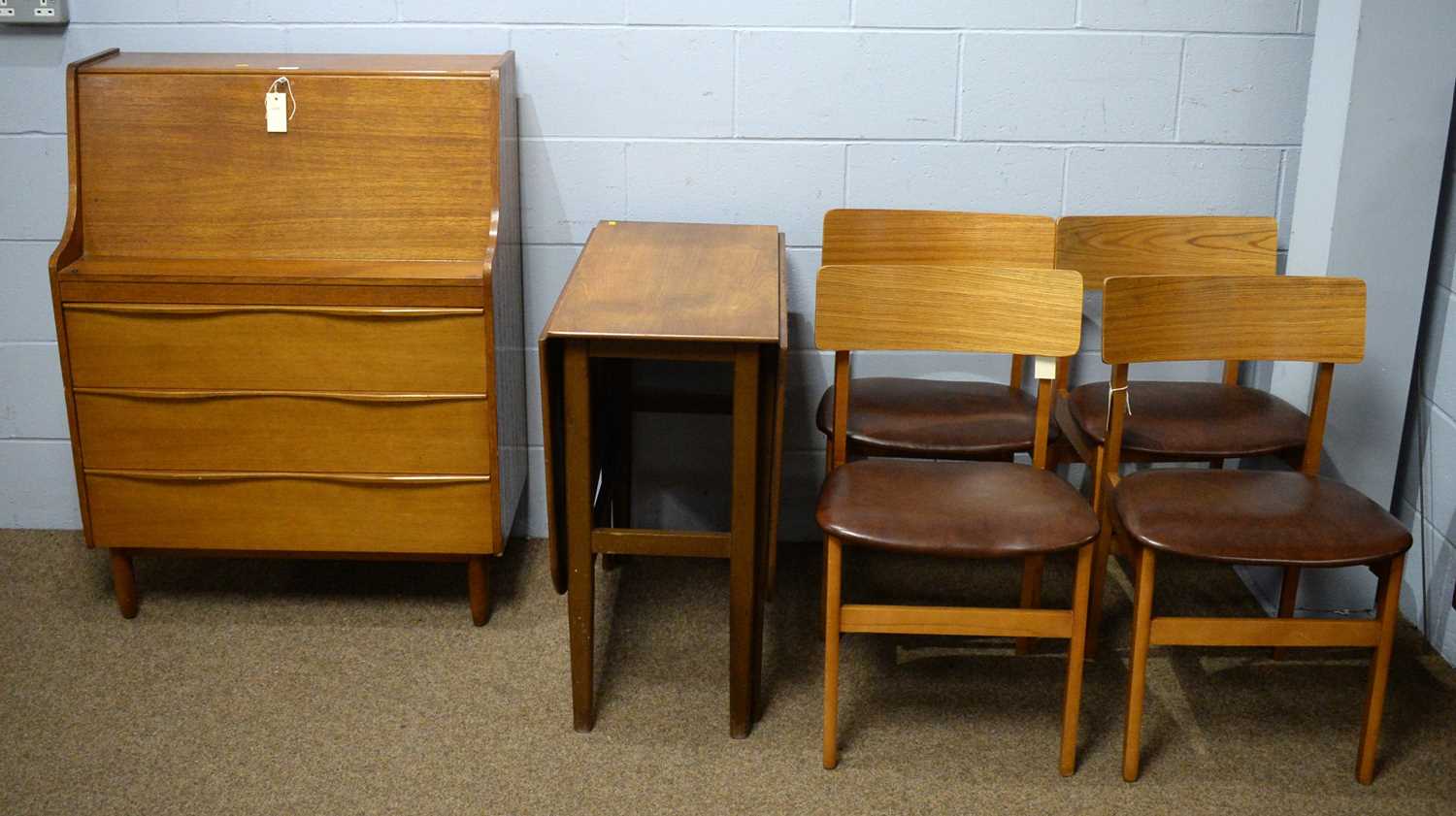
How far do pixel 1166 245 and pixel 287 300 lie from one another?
183cm

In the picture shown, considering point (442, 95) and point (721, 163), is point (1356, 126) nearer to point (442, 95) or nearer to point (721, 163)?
point (721, 163)

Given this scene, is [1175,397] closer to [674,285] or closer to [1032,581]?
[1032,581]

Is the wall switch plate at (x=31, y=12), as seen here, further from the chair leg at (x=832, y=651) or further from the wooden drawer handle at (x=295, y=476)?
the chair leg at (x=832, y=651)

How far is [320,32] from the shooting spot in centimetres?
310

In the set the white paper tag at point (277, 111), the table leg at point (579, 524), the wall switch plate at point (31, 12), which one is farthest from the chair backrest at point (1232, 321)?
the wall switch plate at point (31, 12)


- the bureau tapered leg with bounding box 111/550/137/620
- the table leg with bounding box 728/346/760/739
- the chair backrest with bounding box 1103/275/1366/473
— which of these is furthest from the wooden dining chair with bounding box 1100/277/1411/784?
the bureau tapered leg with bounding box 111/550/137/620

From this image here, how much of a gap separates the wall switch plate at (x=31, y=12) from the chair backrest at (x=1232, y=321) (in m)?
2.31

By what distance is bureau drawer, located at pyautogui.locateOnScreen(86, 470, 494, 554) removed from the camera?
2.89 metres

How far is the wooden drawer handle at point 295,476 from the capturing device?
288 centimetres

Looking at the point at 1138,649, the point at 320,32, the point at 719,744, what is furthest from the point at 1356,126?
the point at 320,32

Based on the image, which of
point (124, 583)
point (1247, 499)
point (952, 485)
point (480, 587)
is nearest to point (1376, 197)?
point (1247, 499)

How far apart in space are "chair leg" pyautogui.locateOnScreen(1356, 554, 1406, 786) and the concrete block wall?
110 cm

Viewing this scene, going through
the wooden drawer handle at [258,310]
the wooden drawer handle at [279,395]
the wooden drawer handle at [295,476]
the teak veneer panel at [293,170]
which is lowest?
the wooden drawer handle at [295,476]

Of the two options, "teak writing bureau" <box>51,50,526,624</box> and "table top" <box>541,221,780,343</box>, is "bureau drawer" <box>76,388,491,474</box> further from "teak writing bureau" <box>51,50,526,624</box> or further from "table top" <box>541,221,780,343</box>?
"table top" <box>541,221,780,343</box>
